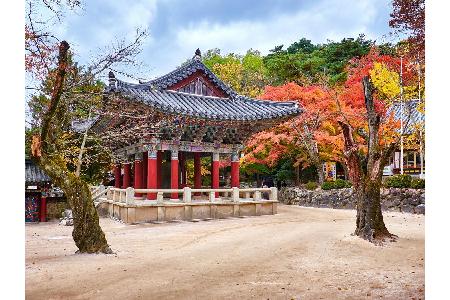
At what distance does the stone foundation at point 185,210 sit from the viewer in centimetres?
1250

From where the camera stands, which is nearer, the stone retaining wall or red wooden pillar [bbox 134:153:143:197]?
the stone retaining wall

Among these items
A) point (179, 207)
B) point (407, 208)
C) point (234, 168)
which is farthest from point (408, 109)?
point (179, 207)

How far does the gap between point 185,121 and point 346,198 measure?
8.64m

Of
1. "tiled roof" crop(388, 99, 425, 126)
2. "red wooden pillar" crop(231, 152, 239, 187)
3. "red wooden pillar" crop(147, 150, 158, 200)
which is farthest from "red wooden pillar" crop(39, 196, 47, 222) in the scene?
"tiled roof" crop(388, 99, 425, 126)

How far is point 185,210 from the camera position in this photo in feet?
43.3

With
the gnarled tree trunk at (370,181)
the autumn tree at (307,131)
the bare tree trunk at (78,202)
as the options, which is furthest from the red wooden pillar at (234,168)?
the bare tree trunk at (78,202)

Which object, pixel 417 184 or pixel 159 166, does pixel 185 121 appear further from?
pixel 417 184

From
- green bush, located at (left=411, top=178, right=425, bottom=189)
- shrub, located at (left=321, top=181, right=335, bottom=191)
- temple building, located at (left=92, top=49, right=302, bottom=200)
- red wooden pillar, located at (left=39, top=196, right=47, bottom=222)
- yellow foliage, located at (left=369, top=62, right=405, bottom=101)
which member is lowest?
red wooden pillar, located at (left=39, top=196, right=47, bottom=222)

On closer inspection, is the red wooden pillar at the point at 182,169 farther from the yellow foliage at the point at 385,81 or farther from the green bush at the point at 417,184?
the green bush at the point at 417,184

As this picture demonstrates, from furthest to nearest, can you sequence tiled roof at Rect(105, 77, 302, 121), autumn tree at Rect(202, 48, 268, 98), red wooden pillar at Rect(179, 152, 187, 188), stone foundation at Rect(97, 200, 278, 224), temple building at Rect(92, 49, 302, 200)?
autumn tree at Rect(202, 48, 268, 98), red wooden pillar at Rect(179, 152, 187, 188), temple building at Rect(92, 49, 302, 200), tiled roof at Rect(105, 77, 302, 121), stone foundation at Rect(97, 200, 278, 224)

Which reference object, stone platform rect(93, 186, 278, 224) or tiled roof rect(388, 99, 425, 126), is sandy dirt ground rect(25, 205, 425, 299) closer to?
stone platform rect(93, 186, 278, 224)

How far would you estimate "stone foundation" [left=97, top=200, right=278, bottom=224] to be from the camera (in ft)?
41.0

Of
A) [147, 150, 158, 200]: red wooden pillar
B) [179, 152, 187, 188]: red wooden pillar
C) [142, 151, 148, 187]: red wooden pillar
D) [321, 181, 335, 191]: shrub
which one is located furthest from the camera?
[321, 181, 335, 191]: shrub

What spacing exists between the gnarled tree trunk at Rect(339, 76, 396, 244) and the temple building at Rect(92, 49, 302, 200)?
19.5 feet
